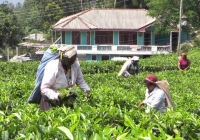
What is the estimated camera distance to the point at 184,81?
11344 mm

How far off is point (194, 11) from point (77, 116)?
3066cm

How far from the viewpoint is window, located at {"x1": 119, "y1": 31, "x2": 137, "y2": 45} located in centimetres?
3859

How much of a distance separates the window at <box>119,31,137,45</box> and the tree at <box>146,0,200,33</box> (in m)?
4.43

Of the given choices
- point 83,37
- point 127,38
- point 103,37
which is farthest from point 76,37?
point 127,38

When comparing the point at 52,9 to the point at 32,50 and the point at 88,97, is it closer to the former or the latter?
the point at 32,50

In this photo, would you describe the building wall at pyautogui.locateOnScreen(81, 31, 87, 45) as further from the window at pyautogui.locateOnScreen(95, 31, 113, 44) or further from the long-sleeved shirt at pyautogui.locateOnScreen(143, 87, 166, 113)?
the long-sleeved shirt at pyautogui.locateOnScreen(143, 87, 166, 113)

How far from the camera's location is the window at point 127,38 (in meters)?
38.6

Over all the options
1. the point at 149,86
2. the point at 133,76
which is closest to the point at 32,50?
the point at 133,76

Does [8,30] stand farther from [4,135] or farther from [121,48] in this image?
[4,135]

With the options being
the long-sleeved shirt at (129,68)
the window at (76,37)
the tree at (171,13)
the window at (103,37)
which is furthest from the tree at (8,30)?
the long-sleeved shirt at (129,68)

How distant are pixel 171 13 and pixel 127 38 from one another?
6.44m

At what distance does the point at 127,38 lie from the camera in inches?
1531

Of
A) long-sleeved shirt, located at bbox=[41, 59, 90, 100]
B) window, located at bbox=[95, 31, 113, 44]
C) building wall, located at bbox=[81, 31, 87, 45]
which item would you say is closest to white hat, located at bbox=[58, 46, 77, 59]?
long-sleeved shirt, located at bbox=[41, 59, 90, 100]

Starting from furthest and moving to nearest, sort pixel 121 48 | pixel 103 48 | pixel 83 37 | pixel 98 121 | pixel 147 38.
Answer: pixel 147 38 → pixel 83 37 → pixel 103 48 → pixel 121 48 → pixel 98 121
